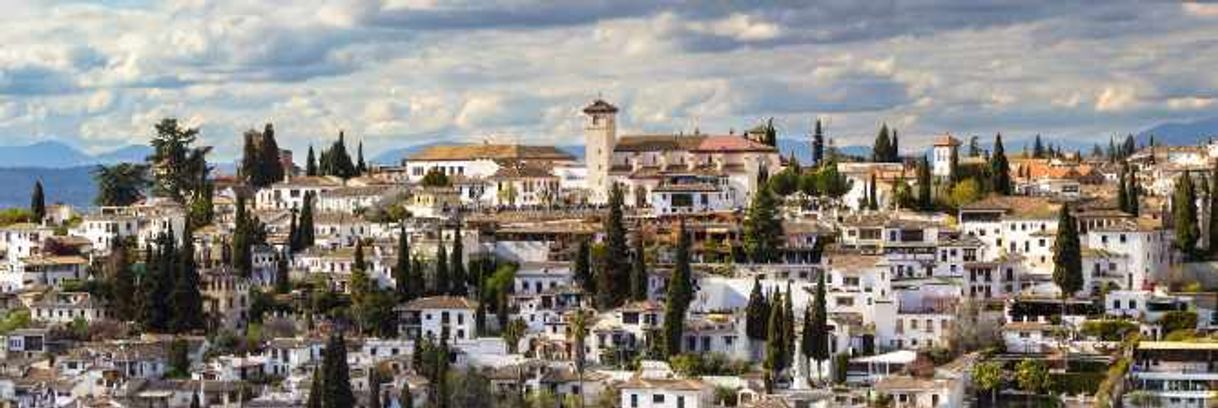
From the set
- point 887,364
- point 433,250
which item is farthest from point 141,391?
point 887,364

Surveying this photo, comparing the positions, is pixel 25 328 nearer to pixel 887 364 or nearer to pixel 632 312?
pixel 632 312

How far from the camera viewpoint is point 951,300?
169ft

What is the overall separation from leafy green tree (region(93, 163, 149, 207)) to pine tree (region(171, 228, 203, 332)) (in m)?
18.6

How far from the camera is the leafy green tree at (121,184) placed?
237 feet

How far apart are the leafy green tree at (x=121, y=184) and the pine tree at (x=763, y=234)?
83.9ft

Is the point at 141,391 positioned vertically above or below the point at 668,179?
below

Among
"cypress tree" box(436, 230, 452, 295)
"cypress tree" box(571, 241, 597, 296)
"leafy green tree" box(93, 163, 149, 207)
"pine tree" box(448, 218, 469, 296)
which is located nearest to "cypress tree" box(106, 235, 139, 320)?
"cypress tree" box(436, 230, 452, 295)

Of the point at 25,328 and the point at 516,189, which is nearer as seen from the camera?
the point at 25,328

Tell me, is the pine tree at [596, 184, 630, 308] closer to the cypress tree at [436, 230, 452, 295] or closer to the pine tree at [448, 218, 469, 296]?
the pine tree at [448, 218, 469, 296]

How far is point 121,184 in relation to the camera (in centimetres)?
7244

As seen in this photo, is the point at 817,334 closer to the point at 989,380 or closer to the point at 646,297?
the point at 989,380

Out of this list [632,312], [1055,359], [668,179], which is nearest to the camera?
[1055,359]

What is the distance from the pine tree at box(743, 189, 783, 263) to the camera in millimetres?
55344

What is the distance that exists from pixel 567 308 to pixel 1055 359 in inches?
507
